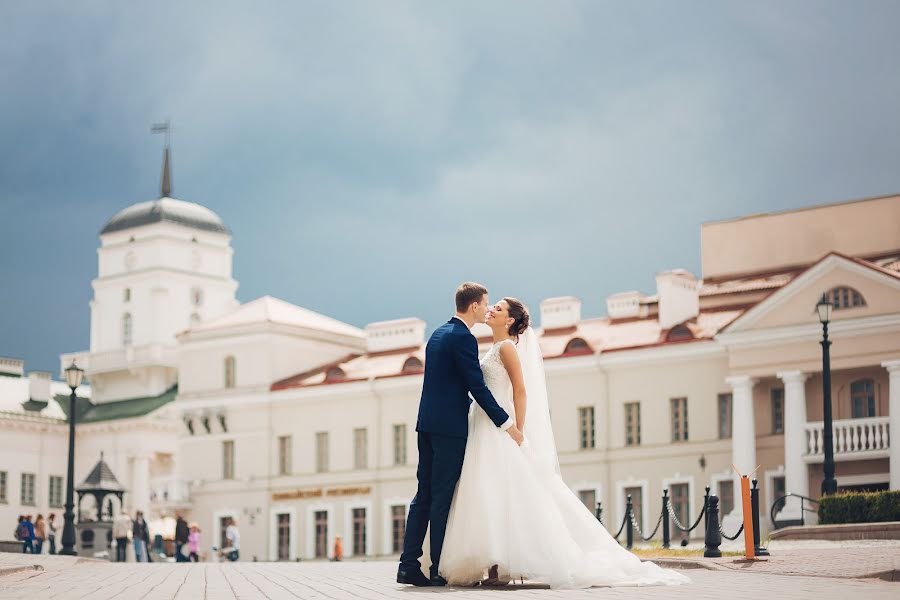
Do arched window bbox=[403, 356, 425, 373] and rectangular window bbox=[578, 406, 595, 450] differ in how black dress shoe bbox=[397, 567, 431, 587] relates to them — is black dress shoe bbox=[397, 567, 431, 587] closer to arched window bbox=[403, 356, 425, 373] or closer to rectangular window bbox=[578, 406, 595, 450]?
rectangular window bbox=[578, 406, 595, 450]

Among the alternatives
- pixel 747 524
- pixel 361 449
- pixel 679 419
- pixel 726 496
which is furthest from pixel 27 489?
pixel 747 524

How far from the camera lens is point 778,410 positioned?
49.5 m

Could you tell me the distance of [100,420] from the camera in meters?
83.1

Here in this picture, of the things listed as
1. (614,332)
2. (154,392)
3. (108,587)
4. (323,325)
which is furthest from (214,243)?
(108,587)

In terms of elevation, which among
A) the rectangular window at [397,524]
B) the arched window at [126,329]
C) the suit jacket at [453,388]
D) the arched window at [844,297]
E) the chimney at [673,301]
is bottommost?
the rectangular window at [397,524]

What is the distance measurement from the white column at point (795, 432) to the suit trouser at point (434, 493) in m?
33.6

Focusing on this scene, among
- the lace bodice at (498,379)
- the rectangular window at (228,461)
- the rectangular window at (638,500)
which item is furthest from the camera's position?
the rectangular window at (228,461)

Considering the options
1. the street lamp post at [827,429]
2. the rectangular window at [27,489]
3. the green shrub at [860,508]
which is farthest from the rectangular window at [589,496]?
the rectangular window at [27,489]

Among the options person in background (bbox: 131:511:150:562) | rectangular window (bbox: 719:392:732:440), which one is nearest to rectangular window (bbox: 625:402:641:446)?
rectangular window (bbox: 719:392:732:440)

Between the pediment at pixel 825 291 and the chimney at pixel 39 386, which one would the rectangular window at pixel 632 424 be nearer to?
the pediment at pixel 825 291

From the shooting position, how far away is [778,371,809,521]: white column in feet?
151

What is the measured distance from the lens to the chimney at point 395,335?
63.6m

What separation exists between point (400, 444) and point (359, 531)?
3478mm

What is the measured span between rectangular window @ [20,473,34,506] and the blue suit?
227 feet
